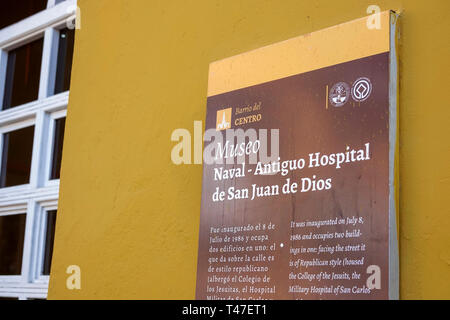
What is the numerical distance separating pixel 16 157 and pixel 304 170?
1860 mm

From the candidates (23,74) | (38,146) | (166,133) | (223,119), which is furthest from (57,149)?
(223,119)

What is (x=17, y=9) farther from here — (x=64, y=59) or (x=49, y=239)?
(x=49, y=239)

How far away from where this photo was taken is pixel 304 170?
1.72 meters

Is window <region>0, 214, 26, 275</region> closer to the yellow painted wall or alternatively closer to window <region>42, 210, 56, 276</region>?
window <region>42, 210, 56, 276</region>

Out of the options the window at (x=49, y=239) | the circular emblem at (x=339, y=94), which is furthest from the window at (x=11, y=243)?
the circular emblem at (x=339, y=94)

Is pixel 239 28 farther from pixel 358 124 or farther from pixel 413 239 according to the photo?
pixel 413 239

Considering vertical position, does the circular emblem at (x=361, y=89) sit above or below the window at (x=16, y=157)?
below

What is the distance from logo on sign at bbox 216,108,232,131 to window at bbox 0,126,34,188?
4.50ft

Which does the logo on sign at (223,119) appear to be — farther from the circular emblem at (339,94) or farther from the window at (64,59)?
the window at (64,59)

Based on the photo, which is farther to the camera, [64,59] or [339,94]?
[64,59]

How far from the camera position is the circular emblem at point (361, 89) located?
1.61 metres

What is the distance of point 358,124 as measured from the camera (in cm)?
161

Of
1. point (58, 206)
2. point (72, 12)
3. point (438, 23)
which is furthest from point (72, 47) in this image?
point (438, 23)
